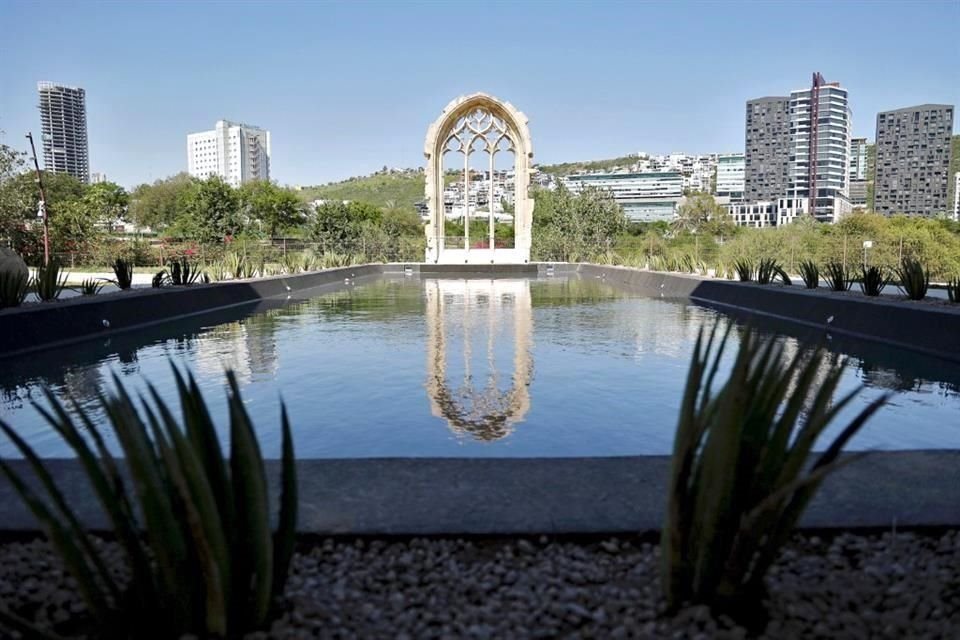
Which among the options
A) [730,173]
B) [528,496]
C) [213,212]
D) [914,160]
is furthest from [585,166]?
[528,496]

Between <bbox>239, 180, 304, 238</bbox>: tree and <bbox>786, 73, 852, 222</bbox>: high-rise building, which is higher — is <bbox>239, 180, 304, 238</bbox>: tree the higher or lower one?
the lower one

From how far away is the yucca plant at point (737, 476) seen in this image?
1641 millimetres

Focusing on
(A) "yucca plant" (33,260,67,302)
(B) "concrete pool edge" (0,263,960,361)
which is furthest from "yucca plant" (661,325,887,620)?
(A) "yucca plant" (33,260,67,302)

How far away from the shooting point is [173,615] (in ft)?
5.47

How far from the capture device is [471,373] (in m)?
6.04

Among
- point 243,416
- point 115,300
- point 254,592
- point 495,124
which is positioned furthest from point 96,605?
point 495,124

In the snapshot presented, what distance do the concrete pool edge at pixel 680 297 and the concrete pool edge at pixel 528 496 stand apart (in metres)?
4.79

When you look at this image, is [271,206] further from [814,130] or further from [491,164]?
[814,130]

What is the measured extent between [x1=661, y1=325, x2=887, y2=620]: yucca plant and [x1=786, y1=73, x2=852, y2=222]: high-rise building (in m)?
144

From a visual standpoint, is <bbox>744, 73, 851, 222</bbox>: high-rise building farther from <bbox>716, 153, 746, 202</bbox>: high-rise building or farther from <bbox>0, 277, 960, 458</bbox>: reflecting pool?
<bbox>0, 277, 960, 458</bbox>: reflecting pool

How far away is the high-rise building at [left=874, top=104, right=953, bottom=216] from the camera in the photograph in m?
108

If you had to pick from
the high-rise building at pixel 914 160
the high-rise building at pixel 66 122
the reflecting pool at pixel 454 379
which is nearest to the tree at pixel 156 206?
the high-rise building at pixel 66 122

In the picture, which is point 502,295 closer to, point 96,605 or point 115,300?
point 115,300

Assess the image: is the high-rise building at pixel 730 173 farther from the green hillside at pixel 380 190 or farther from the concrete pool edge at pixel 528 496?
the concrete pool edge at pixel 528 496
